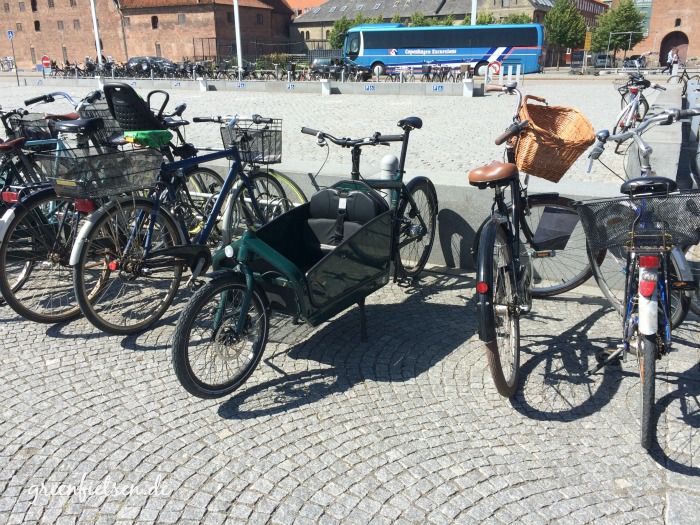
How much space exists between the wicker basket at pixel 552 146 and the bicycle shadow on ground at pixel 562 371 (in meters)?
1.01

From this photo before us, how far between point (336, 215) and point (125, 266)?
54.7 inches

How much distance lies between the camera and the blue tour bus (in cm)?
4053

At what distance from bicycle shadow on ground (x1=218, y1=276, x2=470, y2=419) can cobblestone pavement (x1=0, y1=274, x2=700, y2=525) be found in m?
0.01

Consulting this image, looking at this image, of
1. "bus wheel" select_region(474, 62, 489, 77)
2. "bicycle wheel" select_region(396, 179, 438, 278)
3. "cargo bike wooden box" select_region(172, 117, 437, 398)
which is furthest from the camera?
"bus wheel" select_region(474, 62, 489, 77)

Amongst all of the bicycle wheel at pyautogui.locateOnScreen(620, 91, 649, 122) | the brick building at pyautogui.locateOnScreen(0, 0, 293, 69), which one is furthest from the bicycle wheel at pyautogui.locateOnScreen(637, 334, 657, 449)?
the brick building at pyautogui.locateOnScreen(0, 0, 293, 69)

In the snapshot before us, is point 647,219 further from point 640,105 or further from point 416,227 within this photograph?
point 640,105

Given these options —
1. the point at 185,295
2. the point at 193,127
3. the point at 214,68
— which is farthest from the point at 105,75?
the point at 185,295

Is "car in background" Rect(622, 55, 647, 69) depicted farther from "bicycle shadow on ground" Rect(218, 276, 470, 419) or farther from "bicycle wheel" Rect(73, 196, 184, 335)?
"bicycle wheel" Rect(73, 196, 184, 335)

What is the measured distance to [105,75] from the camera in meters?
42.3

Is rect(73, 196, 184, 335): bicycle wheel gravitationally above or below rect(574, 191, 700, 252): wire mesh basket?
below

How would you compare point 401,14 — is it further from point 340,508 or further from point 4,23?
point 340,508

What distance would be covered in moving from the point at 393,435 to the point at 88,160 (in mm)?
2404

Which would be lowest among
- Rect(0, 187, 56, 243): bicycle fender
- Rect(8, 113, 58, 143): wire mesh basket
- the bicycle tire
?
the bicycle tire

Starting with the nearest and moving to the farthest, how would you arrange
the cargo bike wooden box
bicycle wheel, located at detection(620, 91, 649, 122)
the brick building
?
1. the cargo bike wooden box
2. bicycle wheel, located at detection(620, 91, 649, 122)
3. the brick building
